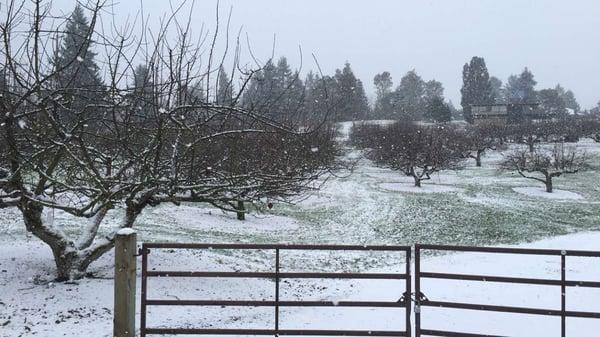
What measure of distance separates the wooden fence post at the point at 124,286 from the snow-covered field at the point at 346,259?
221cm

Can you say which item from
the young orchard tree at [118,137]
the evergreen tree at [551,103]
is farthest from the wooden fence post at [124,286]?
the evergreen tree at [551,103]

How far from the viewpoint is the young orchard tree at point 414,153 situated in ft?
138

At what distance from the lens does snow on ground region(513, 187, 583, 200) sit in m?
33.8

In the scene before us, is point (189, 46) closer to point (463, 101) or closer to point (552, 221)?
point (552, 221)

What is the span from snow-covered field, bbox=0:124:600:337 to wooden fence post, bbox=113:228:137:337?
7.25 ft

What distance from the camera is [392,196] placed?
3419cm

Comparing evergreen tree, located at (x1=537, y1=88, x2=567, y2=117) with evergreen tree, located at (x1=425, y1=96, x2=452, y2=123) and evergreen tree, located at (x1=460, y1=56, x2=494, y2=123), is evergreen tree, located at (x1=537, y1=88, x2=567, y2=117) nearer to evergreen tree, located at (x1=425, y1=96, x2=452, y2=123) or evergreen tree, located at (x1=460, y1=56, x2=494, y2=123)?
evergreen tree, located at (x1=460, y1=56, x2=494, y2=123)

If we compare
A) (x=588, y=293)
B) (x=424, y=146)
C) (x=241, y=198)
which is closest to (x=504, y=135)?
(x=424, y=146)

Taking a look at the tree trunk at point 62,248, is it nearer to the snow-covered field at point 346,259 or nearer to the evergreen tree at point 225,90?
the snow-covered field at point 346,259

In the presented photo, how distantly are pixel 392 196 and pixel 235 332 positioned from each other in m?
29.8

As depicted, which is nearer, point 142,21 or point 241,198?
point 142,21

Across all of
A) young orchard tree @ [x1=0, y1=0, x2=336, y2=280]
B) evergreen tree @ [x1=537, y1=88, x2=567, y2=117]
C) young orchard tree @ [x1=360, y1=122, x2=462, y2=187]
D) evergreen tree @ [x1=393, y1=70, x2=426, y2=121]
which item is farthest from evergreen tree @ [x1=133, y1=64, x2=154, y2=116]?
evergreen tree @ [x1=537, y1=88, x2=567, y2=117]

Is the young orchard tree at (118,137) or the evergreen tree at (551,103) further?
the evergreen tree at (551,103)

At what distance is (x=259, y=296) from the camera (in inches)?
415
